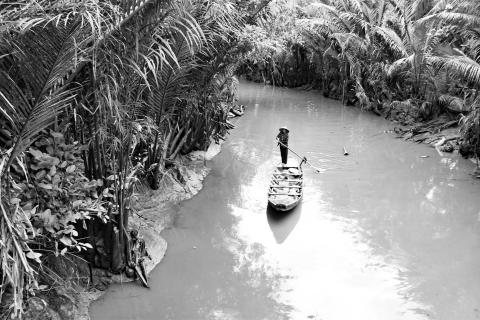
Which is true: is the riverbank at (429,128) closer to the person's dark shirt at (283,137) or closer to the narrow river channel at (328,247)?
the narrow river channel at (328,247)

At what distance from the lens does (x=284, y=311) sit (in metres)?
5.09

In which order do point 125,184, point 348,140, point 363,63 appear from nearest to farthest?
point 125,184, point 348,140, point 363,63

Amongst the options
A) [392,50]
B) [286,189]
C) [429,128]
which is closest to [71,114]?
[286,189]

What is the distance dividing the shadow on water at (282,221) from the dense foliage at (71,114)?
258cm

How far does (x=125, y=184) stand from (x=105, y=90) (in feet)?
4.45

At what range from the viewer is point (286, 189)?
324 inches

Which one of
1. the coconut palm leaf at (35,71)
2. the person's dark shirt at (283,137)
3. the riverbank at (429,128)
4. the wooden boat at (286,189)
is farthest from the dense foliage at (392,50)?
the coconut palm leaf at (35,71)

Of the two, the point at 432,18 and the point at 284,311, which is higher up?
the point at 432,18

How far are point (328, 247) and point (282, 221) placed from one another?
3.43 ft

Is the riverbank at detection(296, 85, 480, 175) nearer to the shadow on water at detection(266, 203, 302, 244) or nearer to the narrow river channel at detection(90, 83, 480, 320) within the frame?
the narrow river channel at detection(90, 83, 480, 320)

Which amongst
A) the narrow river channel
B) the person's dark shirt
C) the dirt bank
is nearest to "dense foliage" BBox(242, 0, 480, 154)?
the person's dark shirt

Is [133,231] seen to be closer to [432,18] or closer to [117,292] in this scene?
[117,292]

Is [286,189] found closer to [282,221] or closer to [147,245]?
[282,221]

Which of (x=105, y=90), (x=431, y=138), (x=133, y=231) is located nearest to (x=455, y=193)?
(x=431, y=138)
